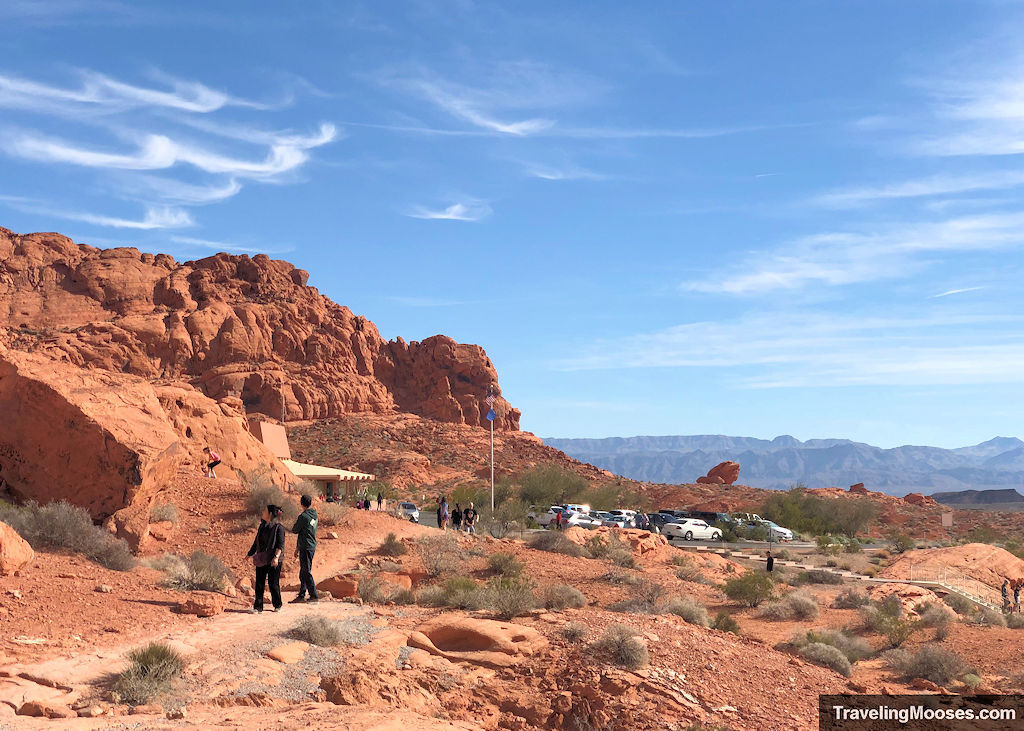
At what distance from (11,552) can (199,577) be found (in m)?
2.66

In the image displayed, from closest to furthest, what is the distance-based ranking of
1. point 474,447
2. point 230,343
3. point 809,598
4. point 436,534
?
1. point 809,598
2. point 436,534
3. point 474,447
4. point 230,343

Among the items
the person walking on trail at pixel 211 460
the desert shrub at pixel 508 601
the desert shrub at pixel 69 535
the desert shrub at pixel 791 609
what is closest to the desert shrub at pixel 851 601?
the desert shrub at pixel 791 609

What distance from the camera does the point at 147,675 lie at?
7395 mm

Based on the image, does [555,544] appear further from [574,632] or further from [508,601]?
[574,632]

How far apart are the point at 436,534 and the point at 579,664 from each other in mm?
10803

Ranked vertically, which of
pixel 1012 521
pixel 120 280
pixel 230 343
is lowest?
pixel 1012 521

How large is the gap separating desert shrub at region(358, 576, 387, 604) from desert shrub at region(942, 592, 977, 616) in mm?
15771

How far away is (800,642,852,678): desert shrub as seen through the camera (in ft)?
42.0

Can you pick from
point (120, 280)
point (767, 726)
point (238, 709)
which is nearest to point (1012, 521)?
point (767, 726)

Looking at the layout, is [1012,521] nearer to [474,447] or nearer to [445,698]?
[474,447]

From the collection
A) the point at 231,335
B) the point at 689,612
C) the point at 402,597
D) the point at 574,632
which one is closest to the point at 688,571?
the point at 689,612

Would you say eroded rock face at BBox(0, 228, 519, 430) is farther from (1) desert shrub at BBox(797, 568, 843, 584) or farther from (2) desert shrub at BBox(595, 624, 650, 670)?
(2) desert shrub at BBox(595, 624, 650, 670)

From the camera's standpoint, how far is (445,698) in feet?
28.2

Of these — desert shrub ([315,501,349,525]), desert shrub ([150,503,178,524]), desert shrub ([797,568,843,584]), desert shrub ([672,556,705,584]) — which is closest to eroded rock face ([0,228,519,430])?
desert shrub ([672,556,705,584])
